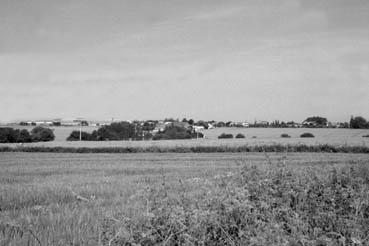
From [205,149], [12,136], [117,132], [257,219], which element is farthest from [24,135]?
[257,219]

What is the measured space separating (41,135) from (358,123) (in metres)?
83.0

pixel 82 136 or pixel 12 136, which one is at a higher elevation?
pixel 12 136

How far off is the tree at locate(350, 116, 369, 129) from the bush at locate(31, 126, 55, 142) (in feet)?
261

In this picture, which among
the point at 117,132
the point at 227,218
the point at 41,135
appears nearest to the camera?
the point at 227,218

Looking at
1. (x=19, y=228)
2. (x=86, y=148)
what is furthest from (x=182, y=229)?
(x=86, y=148)

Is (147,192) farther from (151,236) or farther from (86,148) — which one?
(86,148)

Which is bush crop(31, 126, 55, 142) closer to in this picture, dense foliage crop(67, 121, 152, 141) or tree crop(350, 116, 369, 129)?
dense foliage crop(67, 121, 152, 141)

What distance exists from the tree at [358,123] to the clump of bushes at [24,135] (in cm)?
7967

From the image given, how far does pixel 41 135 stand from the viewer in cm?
9400

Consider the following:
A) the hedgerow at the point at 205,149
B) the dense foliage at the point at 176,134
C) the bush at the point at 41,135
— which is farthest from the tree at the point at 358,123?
the bush at the point at 41,135

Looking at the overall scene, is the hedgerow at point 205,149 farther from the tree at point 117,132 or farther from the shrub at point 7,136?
the tree at point 117,132

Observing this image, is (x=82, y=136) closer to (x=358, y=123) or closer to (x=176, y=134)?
(x=176, y=134)

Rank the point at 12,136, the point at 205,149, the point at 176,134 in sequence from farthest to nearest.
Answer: the point at 176,134
the point at 12,136
the point at 205,149

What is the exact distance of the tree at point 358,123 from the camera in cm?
10556
